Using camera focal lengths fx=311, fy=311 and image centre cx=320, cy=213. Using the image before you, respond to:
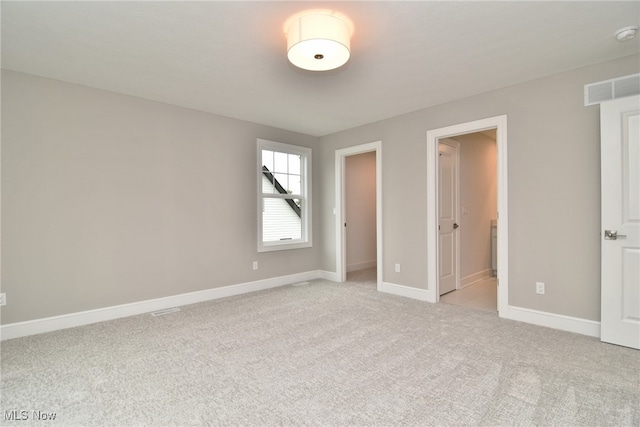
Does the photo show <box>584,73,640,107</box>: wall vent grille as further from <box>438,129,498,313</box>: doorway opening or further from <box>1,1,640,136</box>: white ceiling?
<box>438,129,498,313</box>: doorway opening

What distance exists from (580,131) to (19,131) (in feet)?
17.3

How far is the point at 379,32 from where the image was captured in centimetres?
233

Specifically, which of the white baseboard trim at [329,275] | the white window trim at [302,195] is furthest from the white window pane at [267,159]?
the white baseboard trim at [329,275]

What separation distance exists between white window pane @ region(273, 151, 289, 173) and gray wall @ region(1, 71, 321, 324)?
1.52 ft

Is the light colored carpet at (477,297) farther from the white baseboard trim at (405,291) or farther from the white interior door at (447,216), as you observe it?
the white baseboard trim at (405,291)

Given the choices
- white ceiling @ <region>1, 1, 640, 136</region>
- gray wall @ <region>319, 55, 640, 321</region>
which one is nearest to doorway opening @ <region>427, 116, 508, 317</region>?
gray wall @ <region>319, 55, 640, 321</region>

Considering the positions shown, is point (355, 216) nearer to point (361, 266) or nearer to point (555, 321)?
point (361, 266)

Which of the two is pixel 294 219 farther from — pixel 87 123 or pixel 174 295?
pixel 87 123

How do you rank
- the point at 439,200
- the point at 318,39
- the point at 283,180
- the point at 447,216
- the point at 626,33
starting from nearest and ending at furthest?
the point at 318,39 < the point at 626,33 < the point at 439,200 < the point at 447,216 < the point at 283,180

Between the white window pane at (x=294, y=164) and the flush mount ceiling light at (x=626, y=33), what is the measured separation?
3.97 metres

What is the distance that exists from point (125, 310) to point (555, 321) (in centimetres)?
452

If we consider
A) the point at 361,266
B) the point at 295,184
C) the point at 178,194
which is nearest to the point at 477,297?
the point at 361,266

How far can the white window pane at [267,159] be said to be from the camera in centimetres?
482

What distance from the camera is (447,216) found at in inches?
176
